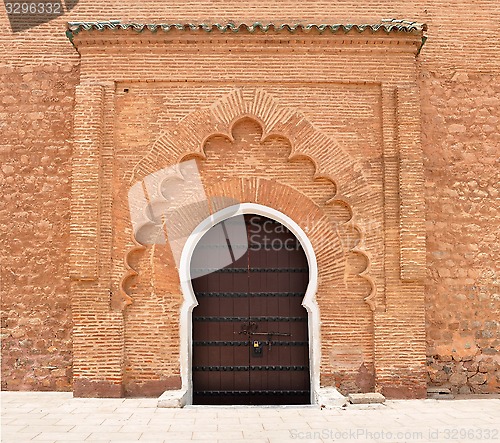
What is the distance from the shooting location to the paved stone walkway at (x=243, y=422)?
16.2 feet

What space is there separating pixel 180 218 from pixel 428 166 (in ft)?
10.7

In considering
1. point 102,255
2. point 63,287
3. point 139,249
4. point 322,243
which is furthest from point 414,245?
point 63,287

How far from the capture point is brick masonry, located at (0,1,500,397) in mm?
6672

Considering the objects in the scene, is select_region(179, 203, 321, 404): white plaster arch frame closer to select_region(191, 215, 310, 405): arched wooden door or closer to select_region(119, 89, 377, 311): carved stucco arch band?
select_region(191, 215, 310, 405): arched wooden door

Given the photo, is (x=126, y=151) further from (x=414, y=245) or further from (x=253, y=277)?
(x=414, y=245)

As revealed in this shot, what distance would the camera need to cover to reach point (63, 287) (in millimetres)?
7090

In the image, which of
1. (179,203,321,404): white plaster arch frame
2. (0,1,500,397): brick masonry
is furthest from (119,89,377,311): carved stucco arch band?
(179,203,321,404): white plaster arch frame

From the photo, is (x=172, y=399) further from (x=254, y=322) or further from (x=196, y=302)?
(x=254, y=322)

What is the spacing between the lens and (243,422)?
548cm

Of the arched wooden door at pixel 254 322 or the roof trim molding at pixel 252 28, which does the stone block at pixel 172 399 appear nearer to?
the arched wooden door at pixel 254 322

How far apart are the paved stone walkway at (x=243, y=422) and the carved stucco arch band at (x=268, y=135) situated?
1719 mm

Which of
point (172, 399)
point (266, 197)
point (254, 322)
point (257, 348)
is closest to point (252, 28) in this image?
point (266, 197)

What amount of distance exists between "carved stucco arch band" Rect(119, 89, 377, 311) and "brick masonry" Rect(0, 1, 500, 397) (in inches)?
1.7

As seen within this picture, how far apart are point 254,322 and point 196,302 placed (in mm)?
778
